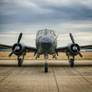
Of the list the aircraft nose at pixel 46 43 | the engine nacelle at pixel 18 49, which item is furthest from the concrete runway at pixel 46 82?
the engine nacelle at pixel 18 49

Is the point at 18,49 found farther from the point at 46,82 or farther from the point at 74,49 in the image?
the point at 46,82

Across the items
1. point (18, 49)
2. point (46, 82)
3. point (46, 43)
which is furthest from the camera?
point (18, 49)

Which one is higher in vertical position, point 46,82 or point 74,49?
point 74,49

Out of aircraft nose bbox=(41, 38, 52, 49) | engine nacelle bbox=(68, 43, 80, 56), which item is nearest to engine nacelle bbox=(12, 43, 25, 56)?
aircraft nose bbox=(41, 38, 52, 49)

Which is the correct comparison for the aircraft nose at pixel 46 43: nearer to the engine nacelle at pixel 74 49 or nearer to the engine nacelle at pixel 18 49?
the engine nacelle at pixel 18 49

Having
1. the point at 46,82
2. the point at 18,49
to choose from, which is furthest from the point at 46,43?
the point at 46,82

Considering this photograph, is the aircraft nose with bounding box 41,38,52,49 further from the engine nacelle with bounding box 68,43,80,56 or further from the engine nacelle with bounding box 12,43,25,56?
the engine nacelle with bounding box 68,43,80,56

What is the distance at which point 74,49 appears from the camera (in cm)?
1686

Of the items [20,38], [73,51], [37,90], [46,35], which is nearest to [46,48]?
[46,35]

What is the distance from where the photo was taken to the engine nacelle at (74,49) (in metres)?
16.9

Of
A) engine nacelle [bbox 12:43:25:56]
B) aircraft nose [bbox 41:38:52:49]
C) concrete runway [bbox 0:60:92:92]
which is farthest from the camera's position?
engine nacelle [bbox 12:43:25:56]

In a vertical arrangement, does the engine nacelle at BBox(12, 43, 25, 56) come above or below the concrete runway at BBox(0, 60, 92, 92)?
above

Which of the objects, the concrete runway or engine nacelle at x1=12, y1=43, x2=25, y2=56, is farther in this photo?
engine nacelle at x1=12, y1=43, x2=25, y2=56

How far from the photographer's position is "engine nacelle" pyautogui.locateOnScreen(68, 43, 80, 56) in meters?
16.9
